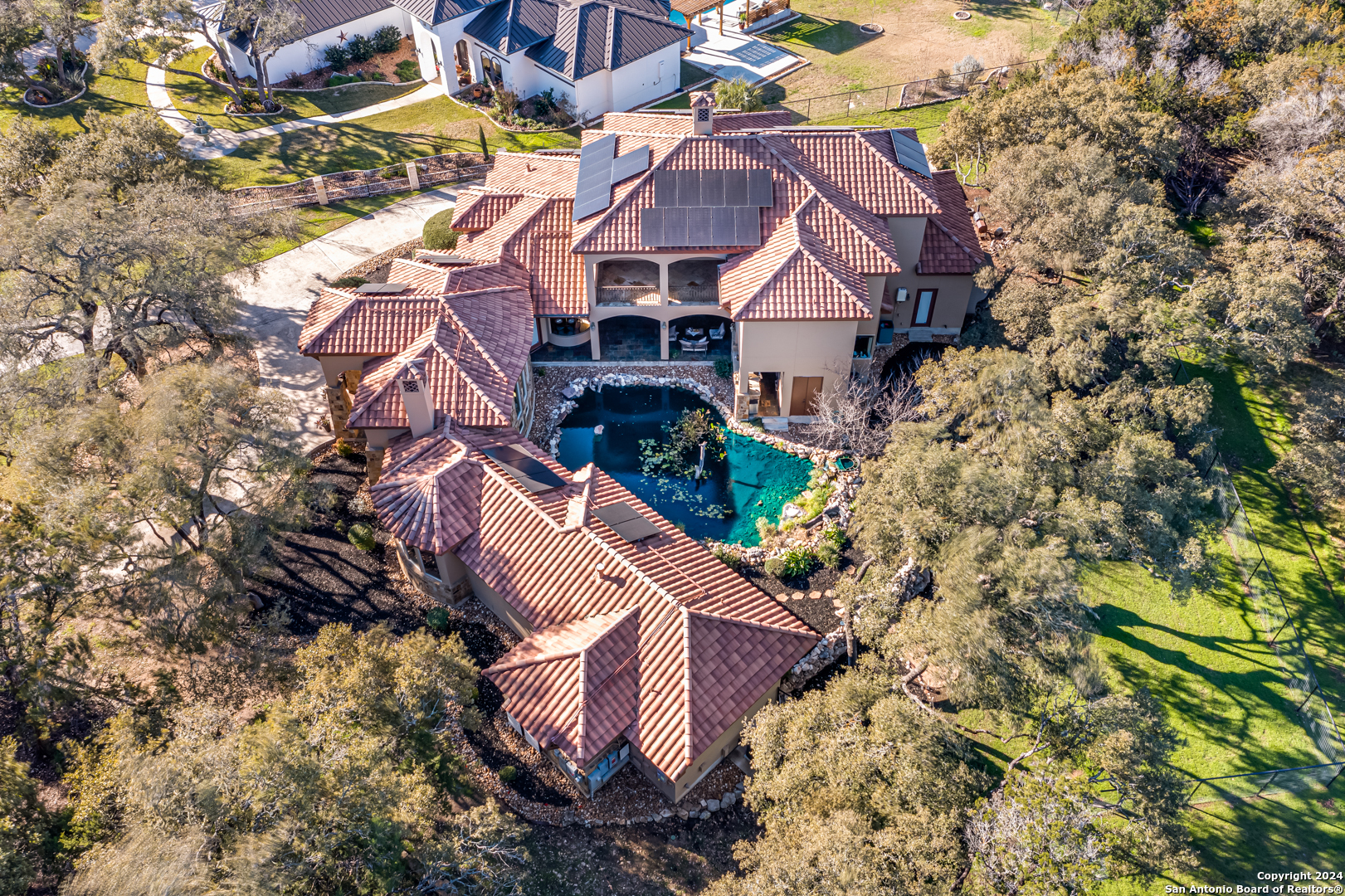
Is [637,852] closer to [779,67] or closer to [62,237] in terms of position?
[62,237]

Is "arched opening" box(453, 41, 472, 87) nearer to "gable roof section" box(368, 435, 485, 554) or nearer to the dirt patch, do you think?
the dirt patch

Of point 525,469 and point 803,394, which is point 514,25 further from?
point 525,469

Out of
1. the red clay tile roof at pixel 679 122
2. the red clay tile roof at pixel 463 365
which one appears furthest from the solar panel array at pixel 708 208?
the red clay tile roof at pixel 463 365

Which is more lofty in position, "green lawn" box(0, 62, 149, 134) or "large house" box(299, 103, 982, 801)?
"green lawn" box(0, 62, 149, 134)

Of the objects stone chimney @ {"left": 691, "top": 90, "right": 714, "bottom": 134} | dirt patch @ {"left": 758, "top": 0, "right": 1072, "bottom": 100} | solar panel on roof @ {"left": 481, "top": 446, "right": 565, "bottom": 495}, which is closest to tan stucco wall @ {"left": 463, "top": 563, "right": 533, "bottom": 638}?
solar panel on roof @ {"left": 481, "top": 446, "right": 565, "bottom": 495}

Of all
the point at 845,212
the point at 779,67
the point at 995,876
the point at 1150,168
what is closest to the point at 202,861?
the point at 995,876

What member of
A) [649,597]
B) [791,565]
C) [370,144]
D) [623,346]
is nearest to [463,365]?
[623,346]
